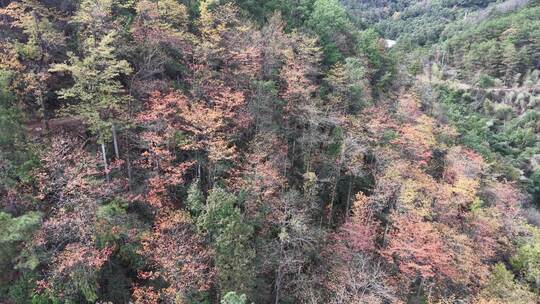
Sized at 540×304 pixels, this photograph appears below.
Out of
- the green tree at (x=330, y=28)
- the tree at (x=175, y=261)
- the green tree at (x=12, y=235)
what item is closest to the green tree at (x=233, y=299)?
the tree at (x=175, y=261)

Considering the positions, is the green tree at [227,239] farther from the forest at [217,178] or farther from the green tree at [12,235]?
the green tree at [12,235]

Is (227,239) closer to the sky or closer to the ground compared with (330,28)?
closer to the ground

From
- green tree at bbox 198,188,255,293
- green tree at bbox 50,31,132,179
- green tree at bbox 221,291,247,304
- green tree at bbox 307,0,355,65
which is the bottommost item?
green tree at bbox 221,291,247,304

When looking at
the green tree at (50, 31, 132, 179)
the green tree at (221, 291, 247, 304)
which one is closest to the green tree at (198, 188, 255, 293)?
the green tree at (221, 291, 247, 304)

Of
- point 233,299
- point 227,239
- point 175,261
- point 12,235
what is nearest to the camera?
point 12,235

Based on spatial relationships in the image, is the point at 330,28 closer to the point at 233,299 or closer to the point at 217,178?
the point at 217,178

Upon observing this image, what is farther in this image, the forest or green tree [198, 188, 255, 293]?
green tree [198, 188, 255, 293]

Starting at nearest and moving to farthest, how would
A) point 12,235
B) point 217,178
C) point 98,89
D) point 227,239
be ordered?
point 12,235 < point 227,239 < point 98,89 < point 217,178

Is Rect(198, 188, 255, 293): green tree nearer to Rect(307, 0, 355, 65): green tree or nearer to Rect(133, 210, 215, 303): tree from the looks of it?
Rect(133, 210, 215, 303): tree

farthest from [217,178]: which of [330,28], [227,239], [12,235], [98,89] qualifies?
[330,28]
